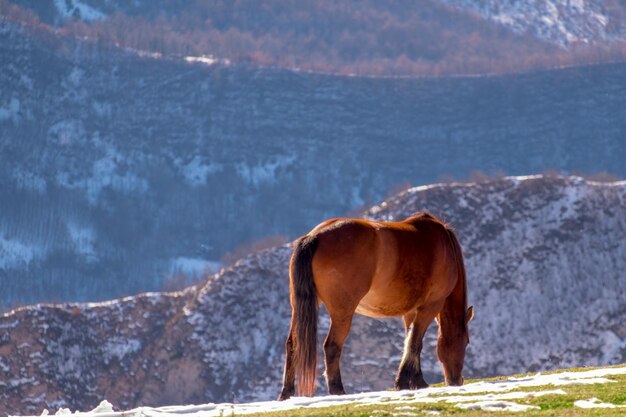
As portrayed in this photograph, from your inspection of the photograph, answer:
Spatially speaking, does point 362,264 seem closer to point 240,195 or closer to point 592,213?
point 592,213

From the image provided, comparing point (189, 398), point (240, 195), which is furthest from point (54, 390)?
point (240, 195)

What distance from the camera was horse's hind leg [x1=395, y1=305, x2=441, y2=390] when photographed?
1590 centimetres

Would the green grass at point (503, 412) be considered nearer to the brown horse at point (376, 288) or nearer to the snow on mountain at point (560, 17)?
the brown horse at point (376, 288)

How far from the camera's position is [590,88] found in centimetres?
10656

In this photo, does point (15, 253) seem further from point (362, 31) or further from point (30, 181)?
point (362, 31)

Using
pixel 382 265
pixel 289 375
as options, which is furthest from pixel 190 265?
pixel 289 375

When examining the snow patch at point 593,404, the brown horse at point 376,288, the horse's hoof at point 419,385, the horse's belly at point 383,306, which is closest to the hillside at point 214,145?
the brown horse at point 376,288

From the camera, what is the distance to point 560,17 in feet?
471

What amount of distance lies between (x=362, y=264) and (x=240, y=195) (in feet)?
261

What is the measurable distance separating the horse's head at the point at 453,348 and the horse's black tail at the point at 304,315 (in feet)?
8.18

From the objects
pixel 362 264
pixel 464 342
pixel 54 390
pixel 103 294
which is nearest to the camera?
pixel 362 264

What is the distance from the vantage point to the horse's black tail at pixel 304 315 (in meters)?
14.8

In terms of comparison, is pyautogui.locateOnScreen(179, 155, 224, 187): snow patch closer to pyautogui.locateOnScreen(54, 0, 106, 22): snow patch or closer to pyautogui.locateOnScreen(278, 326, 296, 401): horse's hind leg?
pyautogui.locateOnScreen(54, 0, 106, 22): snow patch

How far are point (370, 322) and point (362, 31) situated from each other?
327 ft
